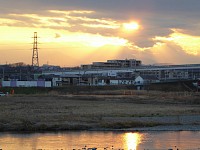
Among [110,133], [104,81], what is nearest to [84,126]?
[110,133]

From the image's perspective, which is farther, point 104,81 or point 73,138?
point 104,81

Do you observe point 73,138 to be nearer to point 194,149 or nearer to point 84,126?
point 84,126

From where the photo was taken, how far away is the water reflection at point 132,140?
23141 mm

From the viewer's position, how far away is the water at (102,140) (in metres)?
23.0

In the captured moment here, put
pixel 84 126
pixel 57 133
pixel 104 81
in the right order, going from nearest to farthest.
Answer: pixel 57 133 < pixel 84 126 < pixel 104 81

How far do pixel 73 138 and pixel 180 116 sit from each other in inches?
553

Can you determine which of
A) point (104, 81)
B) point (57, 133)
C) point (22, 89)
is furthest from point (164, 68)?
point (57, 133)

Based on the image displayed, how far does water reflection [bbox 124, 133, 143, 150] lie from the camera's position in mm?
23141

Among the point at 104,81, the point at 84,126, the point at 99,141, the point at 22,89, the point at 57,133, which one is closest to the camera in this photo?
the point at 99,141

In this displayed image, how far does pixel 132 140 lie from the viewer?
25.3 metres

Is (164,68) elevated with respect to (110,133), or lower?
elevated

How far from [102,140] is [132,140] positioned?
1.82 m

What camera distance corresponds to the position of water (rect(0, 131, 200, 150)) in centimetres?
2305

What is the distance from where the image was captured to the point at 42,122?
31188 mm
